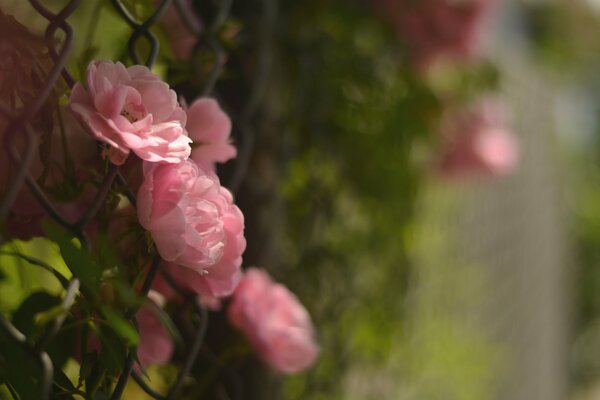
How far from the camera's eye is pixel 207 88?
2.52ft

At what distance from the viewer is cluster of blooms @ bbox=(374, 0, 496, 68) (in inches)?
69.9

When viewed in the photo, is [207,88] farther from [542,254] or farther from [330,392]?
[542,254]

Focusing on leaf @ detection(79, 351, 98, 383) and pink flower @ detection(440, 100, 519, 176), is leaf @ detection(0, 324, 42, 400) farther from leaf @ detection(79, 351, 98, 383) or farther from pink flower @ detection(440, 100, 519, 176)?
pink flower @ detection(440, 100, 519, 176)

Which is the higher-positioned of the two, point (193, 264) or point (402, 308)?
point (402, 308)

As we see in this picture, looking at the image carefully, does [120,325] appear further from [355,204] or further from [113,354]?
[355,204]

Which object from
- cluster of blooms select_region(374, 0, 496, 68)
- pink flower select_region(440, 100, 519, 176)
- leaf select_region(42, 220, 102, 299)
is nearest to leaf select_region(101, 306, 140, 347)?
leaf select_region(42, 220, 102, 299)

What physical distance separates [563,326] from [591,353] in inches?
78.1

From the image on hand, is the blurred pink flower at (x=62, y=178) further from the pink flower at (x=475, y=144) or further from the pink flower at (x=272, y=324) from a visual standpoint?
the pink flower at (x=475, y=144)

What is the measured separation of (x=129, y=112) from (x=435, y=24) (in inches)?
53.1

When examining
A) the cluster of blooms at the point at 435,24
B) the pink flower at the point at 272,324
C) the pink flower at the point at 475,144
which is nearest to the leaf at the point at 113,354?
the pink flower at the point at 272,324

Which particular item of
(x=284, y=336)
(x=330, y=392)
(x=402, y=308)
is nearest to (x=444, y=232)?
(x=402, y=308)

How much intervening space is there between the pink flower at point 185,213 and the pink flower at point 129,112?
2cm

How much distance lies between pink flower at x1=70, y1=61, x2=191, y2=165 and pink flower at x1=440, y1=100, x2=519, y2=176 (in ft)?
5.19

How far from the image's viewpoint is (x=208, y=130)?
26.8 inches
